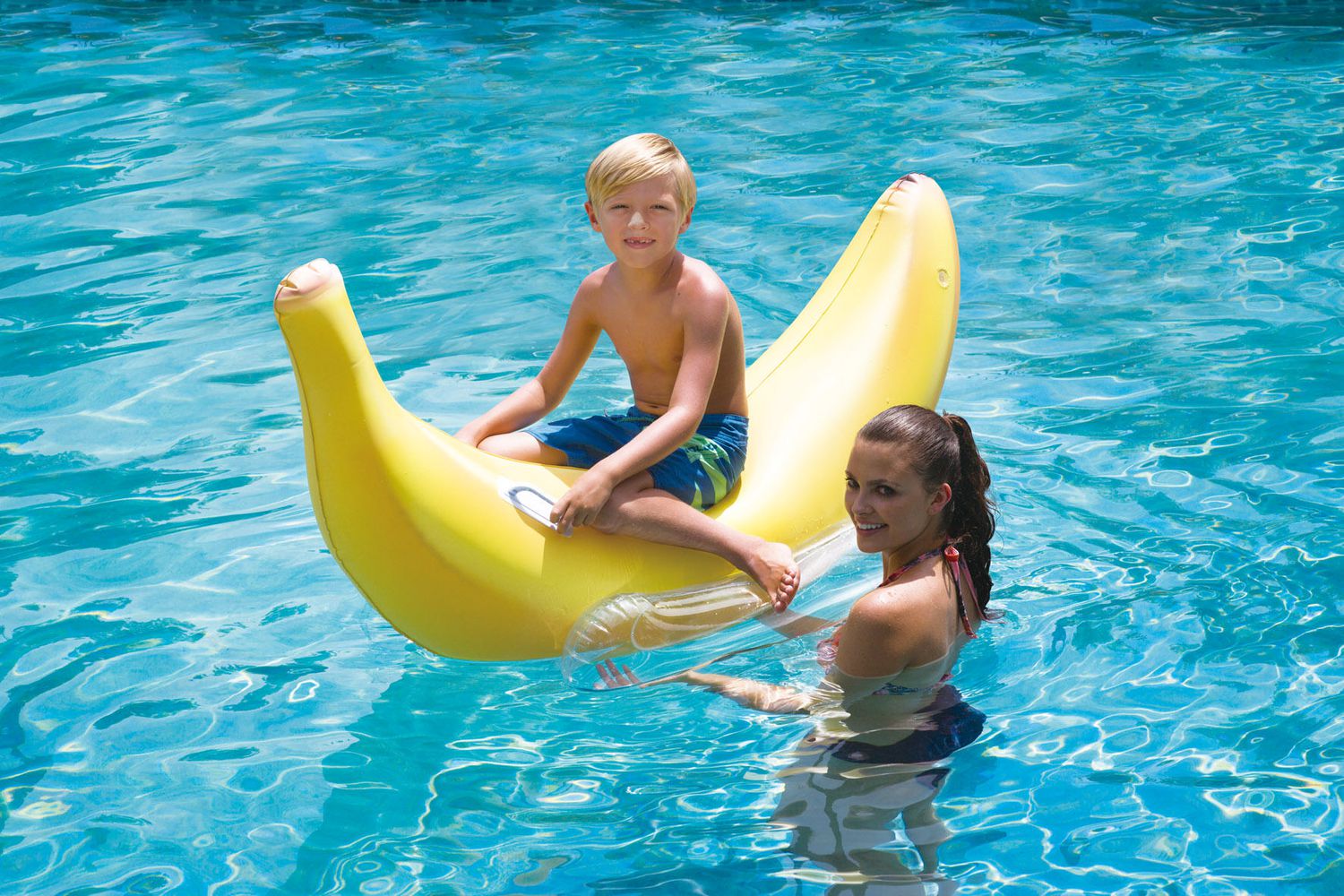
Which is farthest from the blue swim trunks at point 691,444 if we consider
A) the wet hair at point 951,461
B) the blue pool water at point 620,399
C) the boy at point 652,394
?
the wet hair at point 951,461

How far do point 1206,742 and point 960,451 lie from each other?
2.47ft

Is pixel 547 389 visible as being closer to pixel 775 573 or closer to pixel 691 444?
pixel 691 444

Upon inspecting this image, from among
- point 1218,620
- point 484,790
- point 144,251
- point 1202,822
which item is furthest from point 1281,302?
point 144,251

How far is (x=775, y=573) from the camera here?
293 cm

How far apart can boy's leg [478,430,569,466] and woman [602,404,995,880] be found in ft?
2.32

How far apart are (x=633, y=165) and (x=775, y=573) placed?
855mm

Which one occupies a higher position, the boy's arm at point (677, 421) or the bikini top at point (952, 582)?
the boy's arm at point (677, 421)

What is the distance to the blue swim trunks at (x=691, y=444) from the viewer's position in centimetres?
301

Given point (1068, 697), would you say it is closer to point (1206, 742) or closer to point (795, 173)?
point (1206, 742)

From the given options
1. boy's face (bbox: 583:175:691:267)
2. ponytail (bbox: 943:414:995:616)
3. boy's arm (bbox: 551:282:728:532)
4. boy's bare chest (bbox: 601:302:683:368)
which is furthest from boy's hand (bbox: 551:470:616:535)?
ponytail (bbox: 943:414:995:616)

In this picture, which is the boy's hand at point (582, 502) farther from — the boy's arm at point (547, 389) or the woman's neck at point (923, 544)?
the woman's neck at point (923, 544)

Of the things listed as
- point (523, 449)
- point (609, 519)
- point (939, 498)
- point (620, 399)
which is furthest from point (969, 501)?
point (620, 399)

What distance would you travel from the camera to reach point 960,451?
2.64m

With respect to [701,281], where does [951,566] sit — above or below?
below
